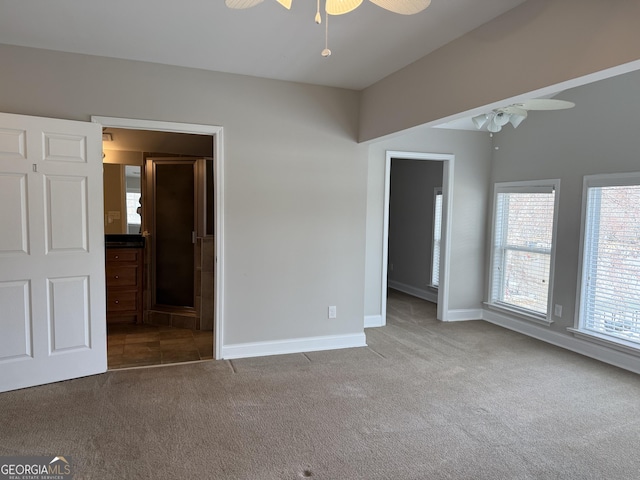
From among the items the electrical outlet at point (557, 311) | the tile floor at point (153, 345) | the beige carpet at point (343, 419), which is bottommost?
the tile floor at point (153, 345)

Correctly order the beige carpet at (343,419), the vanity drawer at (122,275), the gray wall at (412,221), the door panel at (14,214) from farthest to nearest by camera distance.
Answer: the gray wall at (412,221), the vanity drawer at (122,275), the door panel at (14,214), the beige carpet at (343,419)

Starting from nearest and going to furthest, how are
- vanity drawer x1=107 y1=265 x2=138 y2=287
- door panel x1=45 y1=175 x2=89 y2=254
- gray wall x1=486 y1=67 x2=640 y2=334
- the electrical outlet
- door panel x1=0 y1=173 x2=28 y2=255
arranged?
door panel x1=0 y1=173 x2=28 y2=255
door panel x1=45 y1=175 x2=89 y2=254
gray wall x1=486 y1=67 x2=640 y2=334
the electrical outlet
vanity drawer x1=107 y1=265 x2=138 y2=287

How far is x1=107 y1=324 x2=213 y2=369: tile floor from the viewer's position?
3.79 metres

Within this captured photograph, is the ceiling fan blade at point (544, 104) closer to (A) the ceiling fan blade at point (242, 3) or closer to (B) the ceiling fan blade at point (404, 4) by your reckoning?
(B) the ceiling fan blade at point (404, 4)

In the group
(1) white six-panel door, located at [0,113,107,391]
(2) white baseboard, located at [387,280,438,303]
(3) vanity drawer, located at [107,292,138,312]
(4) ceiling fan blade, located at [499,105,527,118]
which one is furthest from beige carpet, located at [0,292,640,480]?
(2) white baseboard, located at [387,280,438,303]

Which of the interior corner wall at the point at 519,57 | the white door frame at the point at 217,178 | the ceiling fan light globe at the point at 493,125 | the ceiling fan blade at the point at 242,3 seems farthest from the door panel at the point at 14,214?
the ceiling fan light globe at the point at 493,125

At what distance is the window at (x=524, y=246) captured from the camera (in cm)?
458

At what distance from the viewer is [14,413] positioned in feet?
8.87

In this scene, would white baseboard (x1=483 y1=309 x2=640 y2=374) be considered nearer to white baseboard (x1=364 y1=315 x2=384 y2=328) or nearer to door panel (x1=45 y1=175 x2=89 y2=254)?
white baseboard (x1=364 y1=315 x2=384 y2=328)

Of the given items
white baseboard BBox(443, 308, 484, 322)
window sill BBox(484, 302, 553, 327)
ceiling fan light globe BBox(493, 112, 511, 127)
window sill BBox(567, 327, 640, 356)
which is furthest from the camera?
white baseboard BBox(443, 308, 484, 322)

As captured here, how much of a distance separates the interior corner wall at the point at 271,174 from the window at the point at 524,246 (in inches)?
79.9

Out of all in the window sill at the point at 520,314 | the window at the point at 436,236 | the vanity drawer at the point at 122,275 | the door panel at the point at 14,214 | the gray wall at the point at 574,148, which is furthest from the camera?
the window at the point at 436,236

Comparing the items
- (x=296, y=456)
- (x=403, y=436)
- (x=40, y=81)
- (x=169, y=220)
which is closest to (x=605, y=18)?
(x=403, y=436)

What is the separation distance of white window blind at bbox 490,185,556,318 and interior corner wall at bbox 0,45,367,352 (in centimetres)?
203
